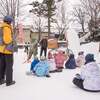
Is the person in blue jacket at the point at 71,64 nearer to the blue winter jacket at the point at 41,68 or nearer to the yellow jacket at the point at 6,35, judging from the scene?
the blue winter jacket at the point at 41,68

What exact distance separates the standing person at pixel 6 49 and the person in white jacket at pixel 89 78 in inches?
72.5


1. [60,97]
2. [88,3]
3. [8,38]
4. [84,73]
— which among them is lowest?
[60,97]

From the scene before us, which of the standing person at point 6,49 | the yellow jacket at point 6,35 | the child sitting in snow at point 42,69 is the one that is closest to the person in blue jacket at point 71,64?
the child sitting in snow at point 42,69

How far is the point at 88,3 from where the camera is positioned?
46.9 meters

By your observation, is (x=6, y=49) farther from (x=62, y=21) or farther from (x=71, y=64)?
(x=62, y=21)

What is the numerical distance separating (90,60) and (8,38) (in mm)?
2207

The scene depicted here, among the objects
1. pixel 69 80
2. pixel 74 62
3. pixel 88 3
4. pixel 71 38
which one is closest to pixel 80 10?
pixel 88 3

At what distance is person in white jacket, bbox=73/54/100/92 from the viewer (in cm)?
792

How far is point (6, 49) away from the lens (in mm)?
8445

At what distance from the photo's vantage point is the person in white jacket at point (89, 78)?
792 centimetres

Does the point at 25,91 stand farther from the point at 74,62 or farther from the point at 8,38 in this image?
the point at 74,62

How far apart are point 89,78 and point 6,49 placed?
7.54 ft

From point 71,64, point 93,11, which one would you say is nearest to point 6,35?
point 71,64

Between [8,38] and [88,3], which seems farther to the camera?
[88,3]
